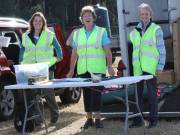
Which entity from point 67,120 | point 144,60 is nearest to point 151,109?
point 144,60

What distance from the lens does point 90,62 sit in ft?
27.5

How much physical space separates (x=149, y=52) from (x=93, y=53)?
857mm

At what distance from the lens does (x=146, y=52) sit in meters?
8.37

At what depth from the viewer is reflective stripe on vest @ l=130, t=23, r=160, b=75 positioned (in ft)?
27.2

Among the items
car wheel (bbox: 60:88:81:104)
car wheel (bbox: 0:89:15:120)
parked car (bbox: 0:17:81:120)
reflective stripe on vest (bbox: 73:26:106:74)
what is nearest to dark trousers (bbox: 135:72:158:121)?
reflective stripe on vest (bbox: 73:26:106:74)

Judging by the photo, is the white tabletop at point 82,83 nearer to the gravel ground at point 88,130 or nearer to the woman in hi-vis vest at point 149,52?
the woman in hi-vis vest at point 149,52

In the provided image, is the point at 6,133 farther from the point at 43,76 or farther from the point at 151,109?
the point at 151,109

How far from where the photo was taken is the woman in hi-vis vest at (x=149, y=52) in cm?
830

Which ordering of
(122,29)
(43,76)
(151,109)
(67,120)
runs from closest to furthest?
(43,76) → (151,109) → (67,120) → (122,29)

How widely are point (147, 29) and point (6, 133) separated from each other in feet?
9.18

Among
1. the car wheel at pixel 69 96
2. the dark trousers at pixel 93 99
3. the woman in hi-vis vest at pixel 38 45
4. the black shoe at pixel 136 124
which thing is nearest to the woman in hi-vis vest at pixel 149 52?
the black shoe at pixel 136 124

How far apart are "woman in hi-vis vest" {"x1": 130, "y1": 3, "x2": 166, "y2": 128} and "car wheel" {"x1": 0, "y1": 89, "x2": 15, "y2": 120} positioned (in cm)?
260

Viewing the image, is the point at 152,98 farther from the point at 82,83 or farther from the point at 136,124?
the point at 82,83

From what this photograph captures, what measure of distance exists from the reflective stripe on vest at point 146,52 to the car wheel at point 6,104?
261 cm
